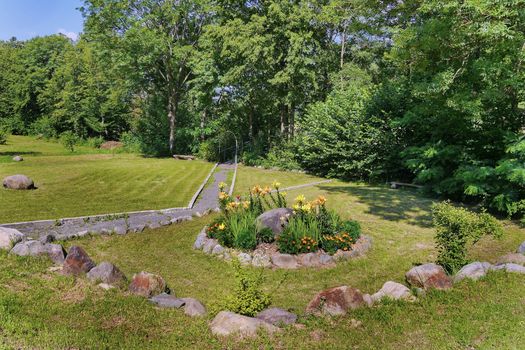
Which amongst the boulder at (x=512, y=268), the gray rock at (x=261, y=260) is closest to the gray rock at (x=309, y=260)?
the gray rock at (x=261, y=260)

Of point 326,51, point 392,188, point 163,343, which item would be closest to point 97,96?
point 326,51

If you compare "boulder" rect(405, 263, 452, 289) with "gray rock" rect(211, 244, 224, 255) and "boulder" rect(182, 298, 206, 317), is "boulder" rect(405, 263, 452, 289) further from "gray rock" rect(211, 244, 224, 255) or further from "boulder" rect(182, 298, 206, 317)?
"gray rock" rect(211, 244, 224, 255)

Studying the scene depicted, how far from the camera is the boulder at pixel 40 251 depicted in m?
7.17

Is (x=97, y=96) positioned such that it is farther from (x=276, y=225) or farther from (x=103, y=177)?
(x=276, y=225)

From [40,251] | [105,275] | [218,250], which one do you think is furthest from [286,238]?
[40,251]

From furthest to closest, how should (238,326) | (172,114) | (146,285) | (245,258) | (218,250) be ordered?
(172,114), (218,250), (245,258), (146,285), (238,326)

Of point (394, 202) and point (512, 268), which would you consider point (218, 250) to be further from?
point (394, 202)

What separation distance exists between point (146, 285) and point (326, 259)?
3.94m

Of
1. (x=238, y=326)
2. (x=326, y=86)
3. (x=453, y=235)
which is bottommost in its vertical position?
(x=238, y=326)

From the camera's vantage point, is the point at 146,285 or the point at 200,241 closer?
the point at 146,285

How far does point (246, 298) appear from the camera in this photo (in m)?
5.58

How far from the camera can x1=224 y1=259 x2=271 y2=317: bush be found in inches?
217

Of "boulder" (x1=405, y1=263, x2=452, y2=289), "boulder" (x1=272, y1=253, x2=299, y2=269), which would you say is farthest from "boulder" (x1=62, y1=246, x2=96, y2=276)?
"boulder" (x1=405, y1=263, x2=452, y2=289)

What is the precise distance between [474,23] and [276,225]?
816cm
